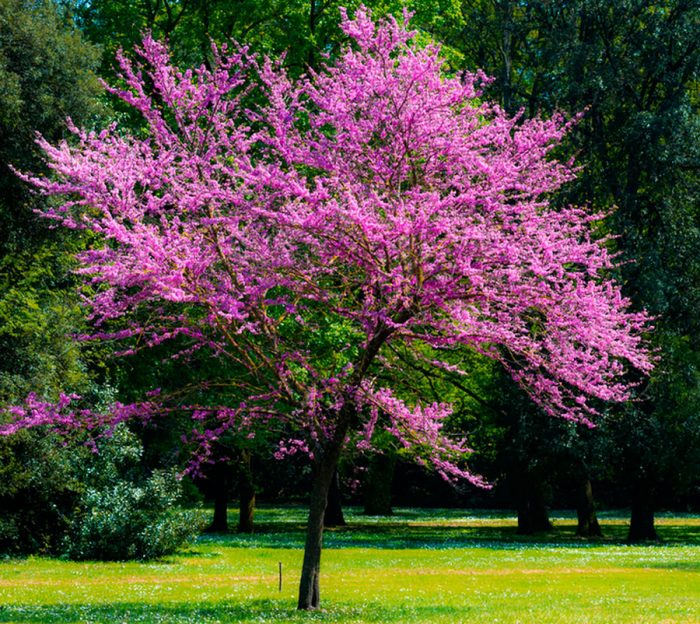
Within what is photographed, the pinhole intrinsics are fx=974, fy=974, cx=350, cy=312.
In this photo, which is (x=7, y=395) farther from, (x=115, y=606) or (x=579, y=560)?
(x=579, y=560)

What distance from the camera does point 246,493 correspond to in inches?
1565

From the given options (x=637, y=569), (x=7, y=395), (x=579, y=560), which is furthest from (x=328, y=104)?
(x=579, y=560)

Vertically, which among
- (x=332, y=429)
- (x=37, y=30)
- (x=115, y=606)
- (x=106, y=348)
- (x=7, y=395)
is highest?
(x=37, y=30)

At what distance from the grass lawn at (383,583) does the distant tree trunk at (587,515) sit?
498cm

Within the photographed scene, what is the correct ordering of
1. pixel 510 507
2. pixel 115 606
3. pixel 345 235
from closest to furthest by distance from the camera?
1. pixel 345 235
2. pixel 115 606
3. pixel 510 507

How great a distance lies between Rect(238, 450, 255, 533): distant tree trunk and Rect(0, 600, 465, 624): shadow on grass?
69.3 ft

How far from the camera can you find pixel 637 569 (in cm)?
2480

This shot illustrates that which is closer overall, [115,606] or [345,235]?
[345,235]

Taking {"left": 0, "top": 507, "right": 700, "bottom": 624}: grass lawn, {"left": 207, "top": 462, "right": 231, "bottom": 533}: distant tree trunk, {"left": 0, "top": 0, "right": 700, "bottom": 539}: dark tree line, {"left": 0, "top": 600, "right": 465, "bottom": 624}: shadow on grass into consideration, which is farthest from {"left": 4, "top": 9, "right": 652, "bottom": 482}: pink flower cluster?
{"left": 207, "top": 462, "right": 231, "bottom": 533}: distant tree trunk

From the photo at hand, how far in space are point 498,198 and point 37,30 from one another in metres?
17.3

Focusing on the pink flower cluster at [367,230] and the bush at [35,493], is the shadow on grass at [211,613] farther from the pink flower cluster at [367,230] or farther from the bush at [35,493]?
the bush at [35,493]

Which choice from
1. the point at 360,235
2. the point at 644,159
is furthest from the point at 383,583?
the point at 644,159

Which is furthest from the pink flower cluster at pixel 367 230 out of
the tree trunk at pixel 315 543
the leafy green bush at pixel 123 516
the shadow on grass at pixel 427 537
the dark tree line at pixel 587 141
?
the shadow on grass at pixel 427 537

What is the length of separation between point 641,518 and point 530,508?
6.11 meters
